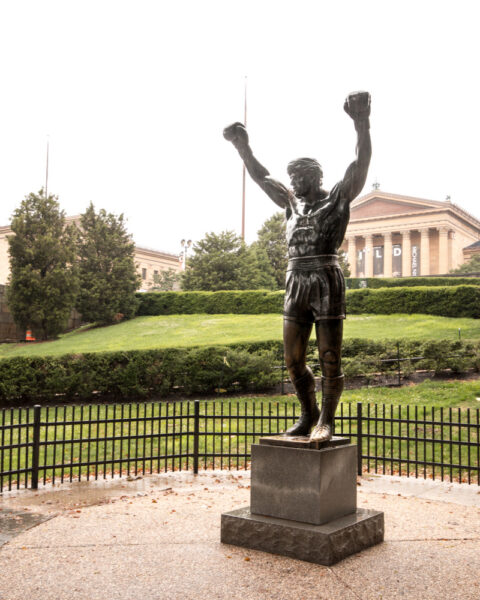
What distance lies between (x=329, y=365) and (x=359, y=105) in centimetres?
253

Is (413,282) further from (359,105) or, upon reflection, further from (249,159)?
Answer: (359,105)

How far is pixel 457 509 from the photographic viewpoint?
22.4ft

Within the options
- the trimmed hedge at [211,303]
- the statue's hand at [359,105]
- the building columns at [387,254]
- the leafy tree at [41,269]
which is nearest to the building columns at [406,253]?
the building columns at [387,254]

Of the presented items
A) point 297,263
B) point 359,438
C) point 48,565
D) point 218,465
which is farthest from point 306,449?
point 218,465

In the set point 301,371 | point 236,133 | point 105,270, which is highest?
point 105,270

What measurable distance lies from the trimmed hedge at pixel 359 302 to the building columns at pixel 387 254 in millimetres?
44825

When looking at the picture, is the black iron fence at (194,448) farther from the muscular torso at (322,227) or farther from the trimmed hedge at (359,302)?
the trimmed hedge at (359,302)

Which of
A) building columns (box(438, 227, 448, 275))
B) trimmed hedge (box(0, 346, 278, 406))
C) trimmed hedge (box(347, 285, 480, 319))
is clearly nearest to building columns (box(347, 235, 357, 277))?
building columns (box(438, 227, 448, 275))

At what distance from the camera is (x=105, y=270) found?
1398 inches

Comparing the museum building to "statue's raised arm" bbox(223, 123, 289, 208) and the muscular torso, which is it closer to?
"statue's raised arm" bbox(223, 123, 289, 208)

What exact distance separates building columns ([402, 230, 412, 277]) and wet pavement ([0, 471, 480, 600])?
233ft

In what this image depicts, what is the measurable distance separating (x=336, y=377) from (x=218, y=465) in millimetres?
5149

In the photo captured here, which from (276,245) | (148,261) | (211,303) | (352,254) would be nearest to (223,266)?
(211,303)

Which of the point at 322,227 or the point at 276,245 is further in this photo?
the point at 276,245
